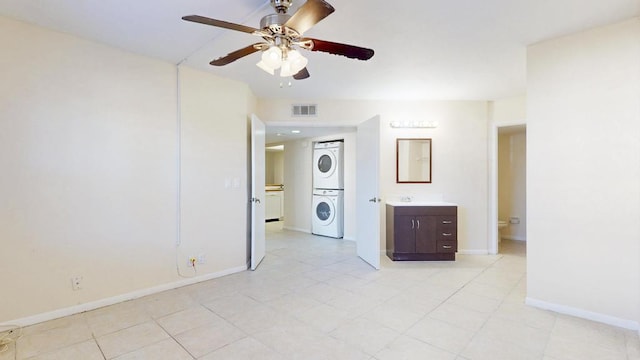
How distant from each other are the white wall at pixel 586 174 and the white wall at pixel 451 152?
1809 mm

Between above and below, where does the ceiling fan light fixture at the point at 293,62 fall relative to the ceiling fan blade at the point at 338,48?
below

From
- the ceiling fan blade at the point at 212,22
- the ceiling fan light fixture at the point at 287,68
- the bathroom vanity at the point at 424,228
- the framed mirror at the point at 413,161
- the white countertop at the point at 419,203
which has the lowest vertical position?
the bathroom vanity at the point at 424,228

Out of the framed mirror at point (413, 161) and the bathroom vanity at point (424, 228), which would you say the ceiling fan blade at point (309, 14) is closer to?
the bathroom vanity at point (424, 228)

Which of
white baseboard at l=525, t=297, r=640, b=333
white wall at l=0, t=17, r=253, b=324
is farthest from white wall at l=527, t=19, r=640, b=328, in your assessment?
white wall at l=0, t=17, r=253, b=324

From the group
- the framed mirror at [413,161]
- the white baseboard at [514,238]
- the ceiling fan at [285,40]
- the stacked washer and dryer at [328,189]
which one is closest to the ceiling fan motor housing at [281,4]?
the ceiling fan at [285,40]

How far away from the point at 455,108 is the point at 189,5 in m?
3.74

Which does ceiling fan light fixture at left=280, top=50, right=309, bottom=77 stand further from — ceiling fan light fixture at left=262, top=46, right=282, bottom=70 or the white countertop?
the white countertop

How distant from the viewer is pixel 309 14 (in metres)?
1.54

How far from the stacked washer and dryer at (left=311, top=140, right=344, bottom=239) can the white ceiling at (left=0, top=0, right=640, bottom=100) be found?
7.73ft

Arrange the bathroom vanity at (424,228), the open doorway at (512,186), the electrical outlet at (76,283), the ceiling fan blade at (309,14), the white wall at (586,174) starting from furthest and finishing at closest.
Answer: the open doorway at (512,186) < the bathroom vanity at (424,228) < the electrical outlet at (76,283) < the white wall at (586,174) < the ceiling fan blade at (309,14)

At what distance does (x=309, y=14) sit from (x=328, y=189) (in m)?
4.44

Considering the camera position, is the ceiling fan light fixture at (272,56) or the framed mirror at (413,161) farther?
the framed mirror at (413,161)

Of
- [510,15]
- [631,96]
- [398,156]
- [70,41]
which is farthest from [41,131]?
[631,96]

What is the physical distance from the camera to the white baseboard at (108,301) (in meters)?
2.31
